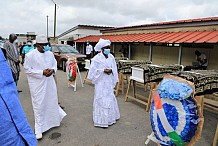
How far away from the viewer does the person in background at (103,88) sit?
400 cm

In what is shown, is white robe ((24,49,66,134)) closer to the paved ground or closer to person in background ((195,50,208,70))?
the paved ground

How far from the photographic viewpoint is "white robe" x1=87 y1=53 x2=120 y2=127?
3988mm

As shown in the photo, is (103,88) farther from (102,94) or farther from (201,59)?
(201,59)

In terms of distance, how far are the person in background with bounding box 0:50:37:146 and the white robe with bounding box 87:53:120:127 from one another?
2764 mm

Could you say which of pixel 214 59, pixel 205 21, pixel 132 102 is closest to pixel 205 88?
pixel 132 102

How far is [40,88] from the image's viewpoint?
3488 mm

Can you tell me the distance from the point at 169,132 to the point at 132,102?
10.7ft

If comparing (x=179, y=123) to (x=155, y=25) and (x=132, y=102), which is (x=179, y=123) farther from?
(x=155, y=25)

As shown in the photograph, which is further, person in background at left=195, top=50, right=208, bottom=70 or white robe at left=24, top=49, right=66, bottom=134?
person in background at left=195, top=50, right=208, bottom=70

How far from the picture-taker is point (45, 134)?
11.9ft

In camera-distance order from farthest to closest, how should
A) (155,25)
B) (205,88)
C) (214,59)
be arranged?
(155,25) < (214,59) < (205,88)

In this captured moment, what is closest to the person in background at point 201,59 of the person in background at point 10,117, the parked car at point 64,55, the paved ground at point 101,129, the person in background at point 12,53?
the paved ground at point 101,129

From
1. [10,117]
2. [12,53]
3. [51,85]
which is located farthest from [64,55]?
[10,117]

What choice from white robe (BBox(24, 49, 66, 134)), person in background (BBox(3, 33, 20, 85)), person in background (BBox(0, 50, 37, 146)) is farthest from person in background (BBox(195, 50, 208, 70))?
person in background (BBox(0, 50, 37, 146))
